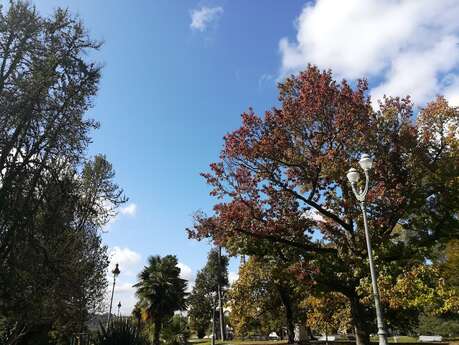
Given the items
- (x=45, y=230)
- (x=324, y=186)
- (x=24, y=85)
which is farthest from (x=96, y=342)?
(x=324, y=186)

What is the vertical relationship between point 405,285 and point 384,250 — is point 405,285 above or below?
below

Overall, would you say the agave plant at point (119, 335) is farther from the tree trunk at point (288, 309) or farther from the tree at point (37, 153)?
the tree trunk at point (288, 309)

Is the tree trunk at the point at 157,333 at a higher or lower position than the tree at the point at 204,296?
lower

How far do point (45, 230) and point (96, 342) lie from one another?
12.0ft

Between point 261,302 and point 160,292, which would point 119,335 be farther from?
point 160,292

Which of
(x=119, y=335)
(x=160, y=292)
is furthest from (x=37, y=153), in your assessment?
(x=160, y=292)

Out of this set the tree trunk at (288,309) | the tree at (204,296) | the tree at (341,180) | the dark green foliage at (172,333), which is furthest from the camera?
the tree at (204,296)

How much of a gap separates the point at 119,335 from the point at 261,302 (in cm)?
2331

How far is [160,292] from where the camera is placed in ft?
128

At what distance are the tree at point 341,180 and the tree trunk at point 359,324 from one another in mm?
43

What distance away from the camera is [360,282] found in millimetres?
16594

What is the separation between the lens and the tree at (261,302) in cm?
2942

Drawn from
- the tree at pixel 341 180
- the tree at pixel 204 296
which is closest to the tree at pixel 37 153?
the tree at pixel 341 180

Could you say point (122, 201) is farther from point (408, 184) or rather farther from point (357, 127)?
point (408, 184)
